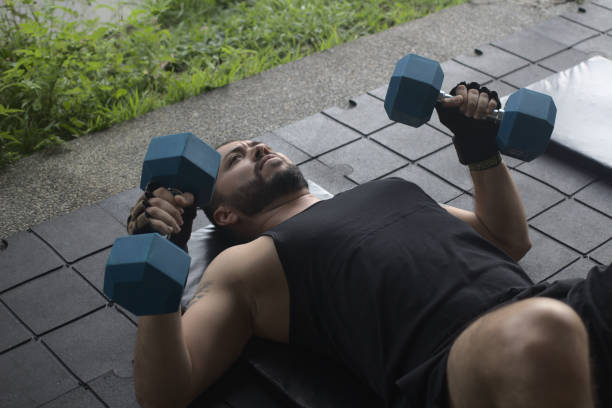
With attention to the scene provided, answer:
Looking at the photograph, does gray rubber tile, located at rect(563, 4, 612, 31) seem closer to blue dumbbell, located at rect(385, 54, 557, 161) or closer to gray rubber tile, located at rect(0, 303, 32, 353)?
blue dumbbell, located at rect(385, 54, 557, 161)

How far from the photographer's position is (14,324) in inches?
91.4

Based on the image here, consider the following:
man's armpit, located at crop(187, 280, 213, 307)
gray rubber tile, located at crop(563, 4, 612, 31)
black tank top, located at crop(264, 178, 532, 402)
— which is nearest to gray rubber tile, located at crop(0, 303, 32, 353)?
man's armpit, located at crop(187, 280, 213, 307)

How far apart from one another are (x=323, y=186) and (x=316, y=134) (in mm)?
459

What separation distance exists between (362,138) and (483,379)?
6.57 feet

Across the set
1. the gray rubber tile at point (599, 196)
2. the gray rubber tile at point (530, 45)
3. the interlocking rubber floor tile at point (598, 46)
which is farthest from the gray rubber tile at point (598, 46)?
the gray rubber tile at point (599, 196)

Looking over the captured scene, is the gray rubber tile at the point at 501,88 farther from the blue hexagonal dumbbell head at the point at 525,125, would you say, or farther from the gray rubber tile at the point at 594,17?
the blue hexagonal dumbbell head at the point at 525,125

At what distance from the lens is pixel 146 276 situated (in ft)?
5.23

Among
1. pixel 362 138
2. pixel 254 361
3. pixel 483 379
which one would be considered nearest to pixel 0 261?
pixel 254 361

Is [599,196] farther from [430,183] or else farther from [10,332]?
[10,332]

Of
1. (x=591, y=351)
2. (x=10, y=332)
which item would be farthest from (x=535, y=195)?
(x=10, y=332)

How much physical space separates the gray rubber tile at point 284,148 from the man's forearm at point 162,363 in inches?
58.7

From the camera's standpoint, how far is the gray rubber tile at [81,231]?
8.72 feet

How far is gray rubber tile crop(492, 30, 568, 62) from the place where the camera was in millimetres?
3975

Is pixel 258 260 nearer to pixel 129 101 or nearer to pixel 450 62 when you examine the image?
pixel 129 101
